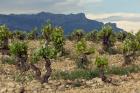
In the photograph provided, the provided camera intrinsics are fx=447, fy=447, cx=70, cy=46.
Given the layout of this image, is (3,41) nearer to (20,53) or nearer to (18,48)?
(20,53)

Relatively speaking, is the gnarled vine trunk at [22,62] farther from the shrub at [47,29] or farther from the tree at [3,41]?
the shrub at [47,29]

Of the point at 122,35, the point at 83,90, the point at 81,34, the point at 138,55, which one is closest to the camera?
the point at 83,90

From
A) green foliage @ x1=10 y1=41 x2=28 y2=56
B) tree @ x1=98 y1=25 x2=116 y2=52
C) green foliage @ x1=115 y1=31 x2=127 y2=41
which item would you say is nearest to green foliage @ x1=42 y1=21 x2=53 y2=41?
tree @ x1=98 y1=25 x2=116 y2=52

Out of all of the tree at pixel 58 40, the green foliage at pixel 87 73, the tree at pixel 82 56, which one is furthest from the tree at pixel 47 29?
the green foliage at pixel 87 73

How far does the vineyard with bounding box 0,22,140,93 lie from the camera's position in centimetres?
4747

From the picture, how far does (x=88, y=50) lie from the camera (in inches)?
2630

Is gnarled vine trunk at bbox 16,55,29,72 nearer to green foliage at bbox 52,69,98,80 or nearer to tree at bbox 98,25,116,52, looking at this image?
green foliage at bbox 52,69,98,80

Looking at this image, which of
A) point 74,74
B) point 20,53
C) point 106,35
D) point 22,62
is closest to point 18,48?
point 20,53

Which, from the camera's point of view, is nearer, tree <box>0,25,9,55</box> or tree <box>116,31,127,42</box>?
tree <box>0,25,9,55</box>

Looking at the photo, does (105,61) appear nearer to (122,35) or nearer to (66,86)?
(66,86)

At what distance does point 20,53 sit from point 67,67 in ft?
30.1

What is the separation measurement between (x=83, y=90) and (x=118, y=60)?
74.0ft

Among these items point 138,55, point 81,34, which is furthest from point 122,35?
point 138,55

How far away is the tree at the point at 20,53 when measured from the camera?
55.4 meters
